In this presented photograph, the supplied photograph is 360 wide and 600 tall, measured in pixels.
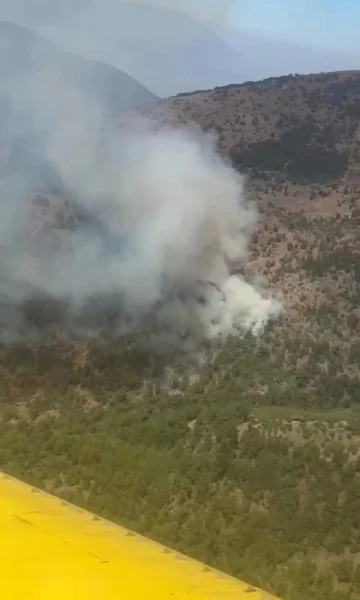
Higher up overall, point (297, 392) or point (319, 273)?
point (319, 273)

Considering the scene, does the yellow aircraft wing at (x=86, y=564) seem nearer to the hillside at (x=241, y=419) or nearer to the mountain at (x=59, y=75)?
the hillside at (x=241, y=419)

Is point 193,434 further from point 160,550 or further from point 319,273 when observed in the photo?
point 160,550

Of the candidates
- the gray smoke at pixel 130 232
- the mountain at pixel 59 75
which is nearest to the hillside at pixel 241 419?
the gray smoke at pixel 130 232

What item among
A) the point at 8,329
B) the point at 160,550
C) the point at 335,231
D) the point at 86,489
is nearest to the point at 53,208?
the point at 8,329

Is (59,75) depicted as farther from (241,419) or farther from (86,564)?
(86,564)

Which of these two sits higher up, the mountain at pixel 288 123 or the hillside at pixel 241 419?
the mountain at pixel 288 123

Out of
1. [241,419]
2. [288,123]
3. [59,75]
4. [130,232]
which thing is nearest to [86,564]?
[241,419]

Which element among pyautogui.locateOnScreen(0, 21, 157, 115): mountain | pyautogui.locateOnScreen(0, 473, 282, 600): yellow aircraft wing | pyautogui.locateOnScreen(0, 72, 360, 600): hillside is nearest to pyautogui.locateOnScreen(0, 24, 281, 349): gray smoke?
pyautogui.locateOnScreen(0, 72, 360, 600): hillside
